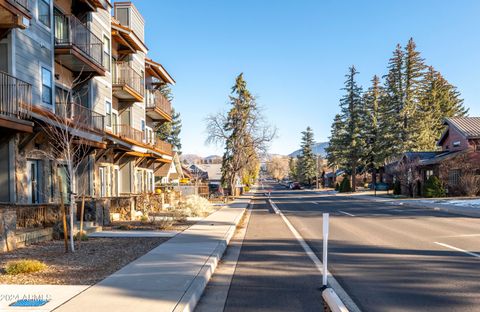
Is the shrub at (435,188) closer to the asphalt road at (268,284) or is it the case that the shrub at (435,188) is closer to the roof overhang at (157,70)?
the roof overhang at (157,70)

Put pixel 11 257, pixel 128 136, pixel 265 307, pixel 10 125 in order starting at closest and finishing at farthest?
pixel 265 307, pixel 11 257, pixel 10 125, pixel 128 136

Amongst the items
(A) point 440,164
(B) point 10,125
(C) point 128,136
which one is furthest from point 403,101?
(B) point 10,125

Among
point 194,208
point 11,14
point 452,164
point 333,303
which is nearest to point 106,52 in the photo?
point 194,208

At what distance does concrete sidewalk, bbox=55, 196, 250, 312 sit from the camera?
5922 mm

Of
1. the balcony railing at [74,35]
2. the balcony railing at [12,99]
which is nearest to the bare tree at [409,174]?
the balcony railing at [74,35]

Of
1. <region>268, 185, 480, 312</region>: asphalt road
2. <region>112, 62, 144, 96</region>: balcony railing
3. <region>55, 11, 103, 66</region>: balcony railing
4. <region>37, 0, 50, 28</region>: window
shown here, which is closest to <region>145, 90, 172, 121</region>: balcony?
<region>112, 62, 144, 96</region>: balcony railing

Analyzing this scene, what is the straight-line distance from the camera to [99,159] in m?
22.6

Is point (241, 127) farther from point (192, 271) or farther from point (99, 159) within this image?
point (192, 271)

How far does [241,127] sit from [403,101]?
23.2 meters

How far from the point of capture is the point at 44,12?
17.5 metres

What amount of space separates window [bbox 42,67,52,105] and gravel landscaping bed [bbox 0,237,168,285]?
7.23m

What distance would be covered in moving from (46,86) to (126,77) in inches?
381

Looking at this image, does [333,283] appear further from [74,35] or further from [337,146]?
[337,146]

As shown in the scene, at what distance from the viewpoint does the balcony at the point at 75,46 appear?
18.3 metres
